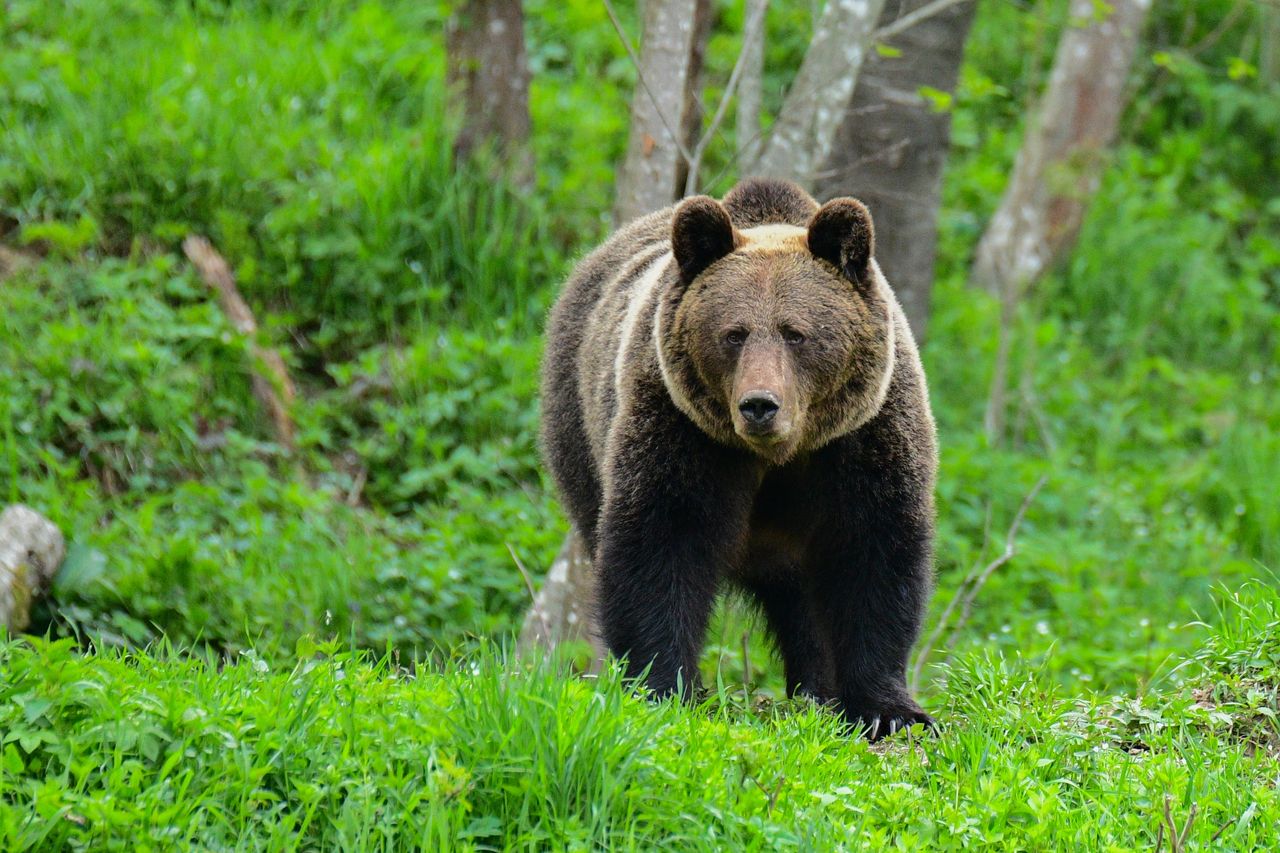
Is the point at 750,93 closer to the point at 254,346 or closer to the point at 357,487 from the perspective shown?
the point at 357,487

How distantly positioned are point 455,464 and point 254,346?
1.37 meters

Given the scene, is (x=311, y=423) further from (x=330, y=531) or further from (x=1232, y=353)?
(x=1232, y=353)

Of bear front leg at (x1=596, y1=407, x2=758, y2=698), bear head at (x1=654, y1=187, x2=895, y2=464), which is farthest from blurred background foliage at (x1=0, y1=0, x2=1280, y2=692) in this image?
bear head at (x1=654, y1=187, x2=895, y2=464)

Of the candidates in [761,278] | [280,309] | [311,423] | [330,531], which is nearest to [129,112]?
[280,309]

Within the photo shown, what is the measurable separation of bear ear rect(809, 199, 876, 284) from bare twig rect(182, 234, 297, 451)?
4332 mm

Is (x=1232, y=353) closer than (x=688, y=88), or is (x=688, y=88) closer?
(x=688, y=88)

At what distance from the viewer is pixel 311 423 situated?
802cm

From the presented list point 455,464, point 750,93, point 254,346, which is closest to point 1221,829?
point 750,93

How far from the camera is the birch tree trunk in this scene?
10.9 metres

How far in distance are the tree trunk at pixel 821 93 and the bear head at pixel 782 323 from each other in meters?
1.76

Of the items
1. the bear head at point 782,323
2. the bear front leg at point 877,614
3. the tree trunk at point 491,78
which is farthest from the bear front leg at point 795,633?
the tree trunk at point 491,78

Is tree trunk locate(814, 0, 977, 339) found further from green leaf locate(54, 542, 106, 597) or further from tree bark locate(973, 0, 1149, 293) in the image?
green leaf locate(54, 542, 106, 597)

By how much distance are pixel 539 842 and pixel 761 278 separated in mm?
1902

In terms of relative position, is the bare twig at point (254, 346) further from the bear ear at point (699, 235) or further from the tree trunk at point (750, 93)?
the bear ear at point (699, 235)
